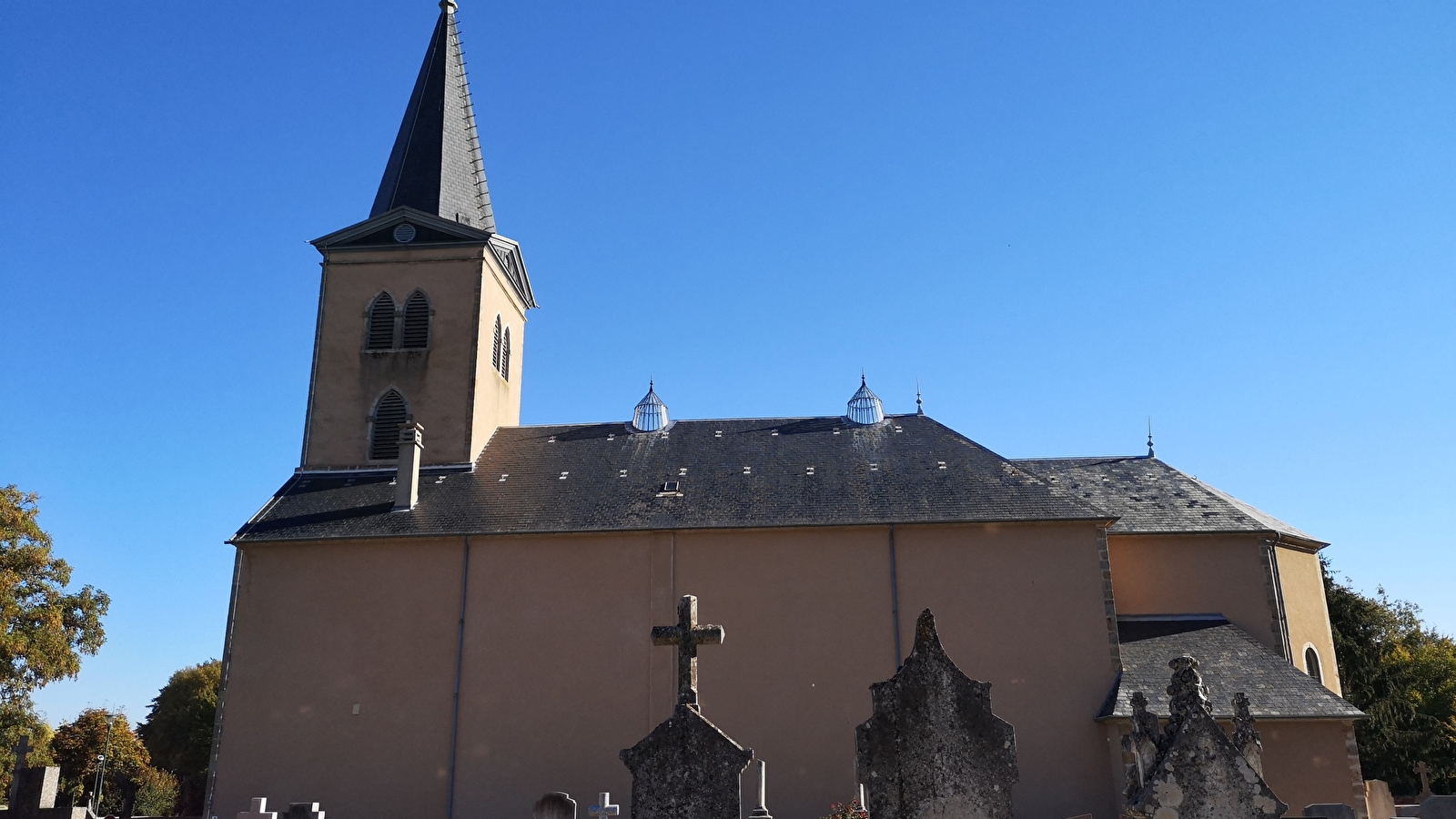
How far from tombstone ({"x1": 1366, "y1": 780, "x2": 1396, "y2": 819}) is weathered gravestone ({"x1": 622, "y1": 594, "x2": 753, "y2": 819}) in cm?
1639

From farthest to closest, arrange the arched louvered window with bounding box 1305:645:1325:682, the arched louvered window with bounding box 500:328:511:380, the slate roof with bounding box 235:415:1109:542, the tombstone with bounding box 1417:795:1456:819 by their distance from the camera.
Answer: the arched louvered window with bounding box 500:328:511:380 → the arched louvered window with bounding box 1305:645:1325:682 → the slate roof with bounding box 235:415:1109:542 → the tombstone with bounding box 1417:795:1456:819

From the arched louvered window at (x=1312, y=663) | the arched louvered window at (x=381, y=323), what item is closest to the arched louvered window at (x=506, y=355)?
the arched louvered window at (x=381, y=323)

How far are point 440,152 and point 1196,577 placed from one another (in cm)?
1996

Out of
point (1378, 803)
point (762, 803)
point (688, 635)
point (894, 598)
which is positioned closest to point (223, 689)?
point (762, 803)

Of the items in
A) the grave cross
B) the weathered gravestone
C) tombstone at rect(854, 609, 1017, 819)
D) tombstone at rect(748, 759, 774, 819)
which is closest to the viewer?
tombstone at rect(854, 609, 1017, 819)

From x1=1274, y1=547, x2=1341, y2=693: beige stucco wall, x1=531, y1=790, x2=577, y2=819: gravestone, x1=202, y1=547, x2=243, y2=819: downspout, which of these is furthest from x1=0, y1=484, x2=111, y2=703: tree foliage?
x1=1274, y1=547, x2=1341, y2=693: beige stucco wall

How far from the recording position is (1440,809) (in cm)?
1311

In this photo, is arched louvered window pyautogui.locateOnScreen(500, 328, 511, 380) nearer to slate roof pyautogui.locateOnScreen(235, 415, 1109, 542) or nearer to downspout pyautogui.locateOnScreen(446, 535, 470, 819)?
slate roof pyautogui.locateOnScreen(235, 415, 1109, 542)

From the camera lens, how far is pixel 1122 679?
786 inches

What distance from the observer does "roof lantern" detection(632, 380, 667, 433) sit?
2592 cm

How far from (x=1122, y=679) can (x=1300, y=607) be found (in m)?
5.78

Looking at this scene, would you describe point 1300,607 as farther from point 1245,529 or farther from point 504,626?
point 504,626

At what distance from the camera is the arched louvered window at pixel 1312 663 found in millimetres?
22719

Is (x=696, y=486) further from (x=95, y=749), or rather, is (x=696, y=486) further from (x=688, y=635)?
(x=95, y=749)
